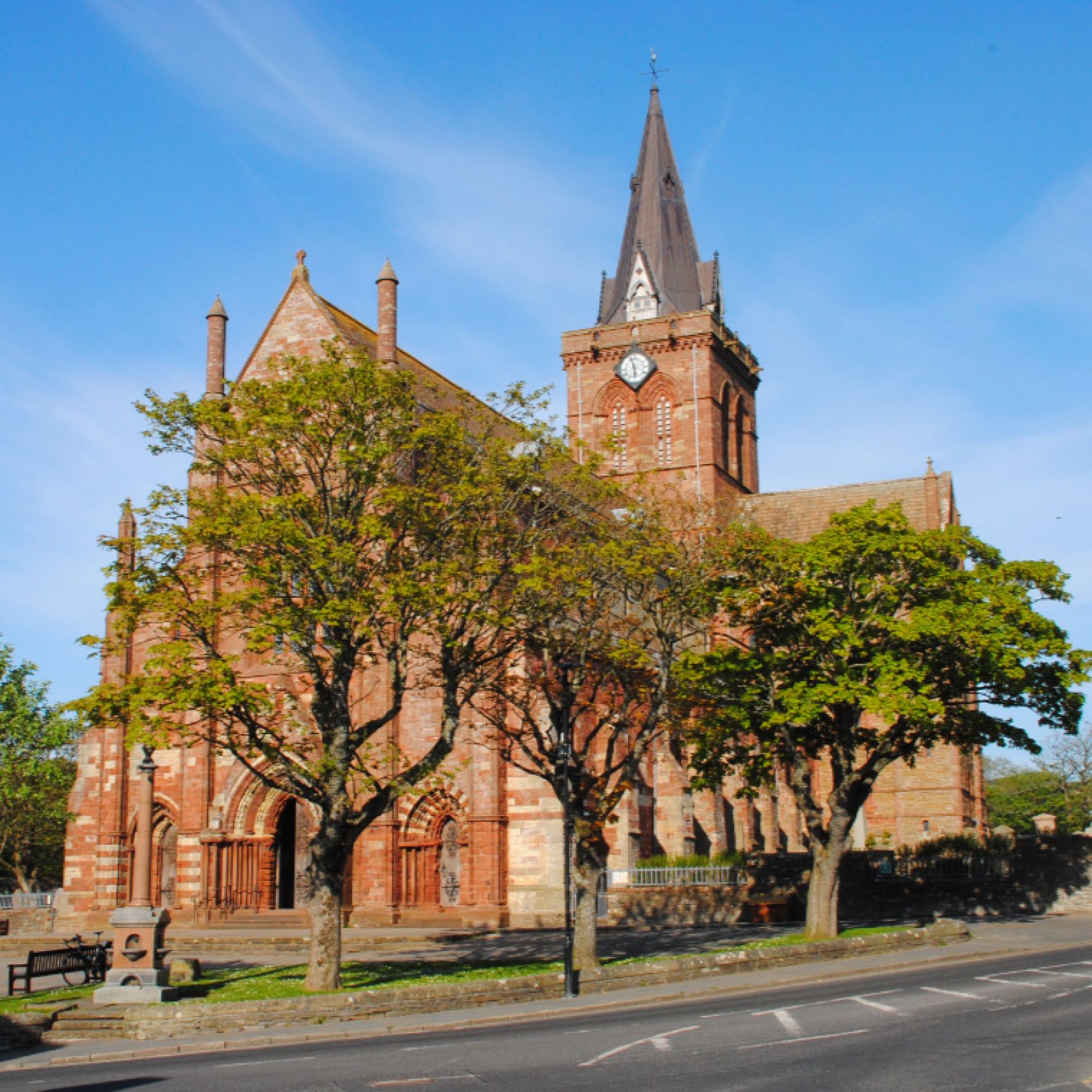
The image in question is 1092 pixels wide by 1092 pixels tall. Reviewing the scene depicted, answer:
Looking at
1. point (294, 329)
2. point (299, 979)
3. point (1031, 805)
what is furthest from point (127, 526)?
point (1031, 805)

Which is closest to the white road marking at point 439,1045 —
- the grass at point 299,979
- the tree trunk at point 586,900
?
the grass at point 299,979

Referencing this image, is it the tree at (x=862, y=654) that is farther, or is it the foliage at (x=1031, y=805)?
the foliage at (x=1031, y=805)

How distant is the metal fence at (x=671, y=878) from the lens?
38469 mm

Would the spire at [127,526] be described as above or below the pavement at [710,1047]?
above

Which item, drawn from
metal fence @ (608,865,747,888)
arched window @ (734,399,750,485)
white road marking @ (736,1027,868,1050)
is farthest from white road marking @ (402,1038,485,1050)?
arched window @ (734,399,750,485)

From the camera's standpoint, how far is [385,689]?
118 feet

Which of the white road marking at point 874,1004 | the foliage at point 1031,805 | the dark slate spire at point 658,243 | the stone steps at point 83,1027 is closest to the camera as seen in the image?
the white road marking at point 874,1004

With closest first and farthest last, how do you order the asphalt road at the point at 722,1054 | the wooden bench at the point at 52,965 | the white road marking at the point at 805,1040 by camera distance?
the asphalt road at the point at 722,1054 < the white road marking at the point at 805,1040 < the wooden bench at the point at 52,965

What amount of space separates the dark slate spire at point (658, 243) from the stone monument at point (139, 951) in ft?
170

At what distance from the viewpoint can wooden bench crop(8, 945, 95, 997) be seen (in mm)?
24234

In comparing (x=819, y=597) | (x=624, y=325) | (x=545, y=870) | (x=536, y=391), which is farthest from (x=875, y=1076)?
(x=624, y=325)

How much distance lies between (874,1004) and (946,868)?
22.1m

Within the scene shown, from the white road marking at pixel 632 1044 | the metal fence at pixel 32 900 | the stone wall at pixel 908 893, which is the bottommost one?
the metal fence at pixel 32 900

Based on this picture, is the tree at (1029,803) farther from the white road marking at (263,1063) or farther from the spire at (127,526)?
the white road marking at (263,1063)
